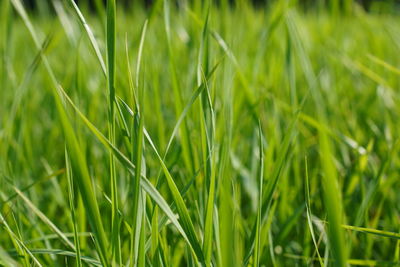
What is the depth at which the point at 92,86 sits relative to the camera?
3.26ft

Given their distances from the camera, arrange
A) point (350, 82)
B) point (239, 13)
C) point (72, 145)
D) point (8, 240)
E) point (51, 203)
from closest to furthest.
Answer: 1. point (72, 145)
2. point (8, 240)
3. point (51, 203)
4. point (239, 13)
5. point (350, 82)

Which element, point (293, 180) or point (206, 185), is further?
point (293, 180)

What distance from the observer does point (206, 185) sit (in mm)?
363

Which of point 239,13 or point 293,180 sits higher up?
point 239,13

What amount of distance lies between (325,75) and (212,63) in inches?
20.6

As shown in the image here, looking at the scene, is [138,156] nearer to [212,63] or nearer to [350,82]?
[212,63]

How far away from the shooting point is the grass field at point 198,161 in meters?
0.32

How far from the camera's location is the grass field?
1.05 ft

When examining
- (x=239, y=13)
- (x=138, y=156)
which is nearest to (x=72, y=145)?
(x=138, y=156)

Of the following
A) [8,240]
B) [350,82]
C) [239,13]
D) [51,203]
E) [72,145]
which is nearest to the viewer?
[72,145]

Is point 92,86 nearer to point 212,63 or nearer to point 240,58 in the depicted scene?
point 240,58

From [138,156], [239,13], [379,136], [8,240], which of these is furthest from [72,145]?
[239,13]

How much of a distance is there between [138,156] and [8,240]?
31 centimetres

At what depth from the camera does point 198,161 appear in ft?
1.59
